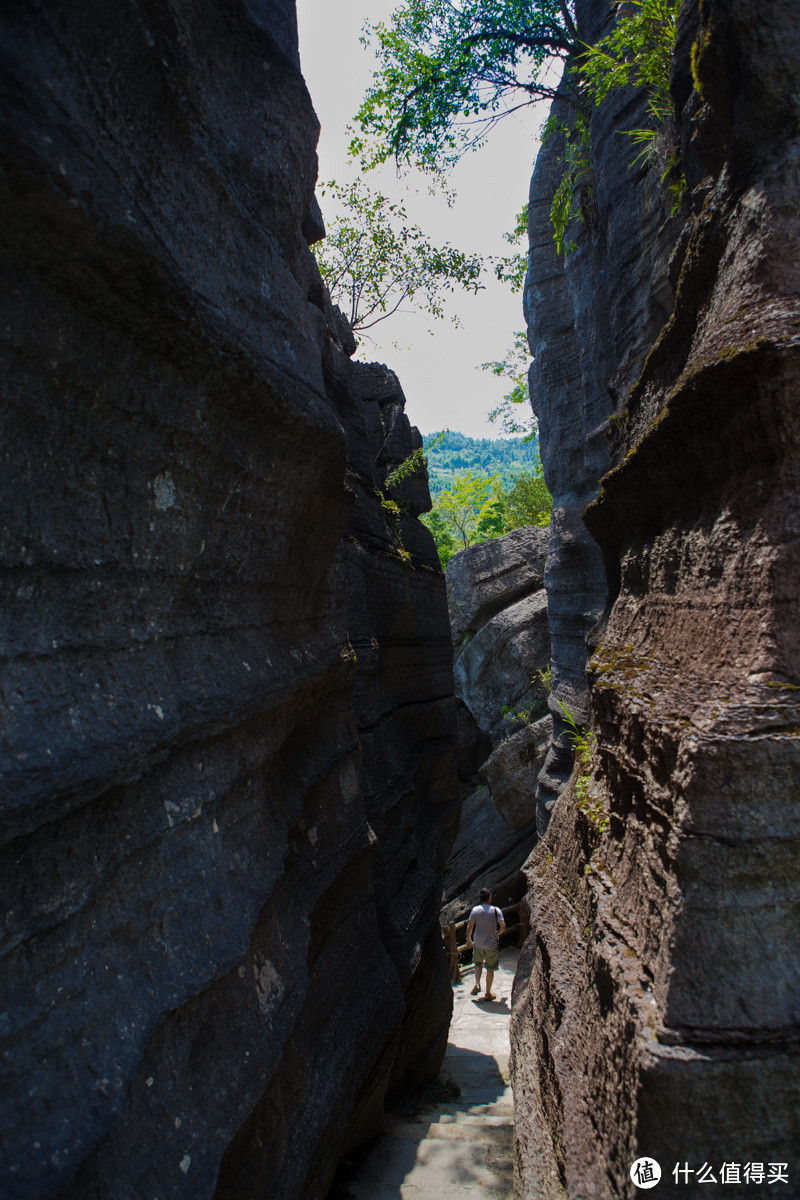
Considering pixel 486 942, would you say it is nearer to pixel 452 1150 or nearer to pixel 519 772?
pixel 519 772

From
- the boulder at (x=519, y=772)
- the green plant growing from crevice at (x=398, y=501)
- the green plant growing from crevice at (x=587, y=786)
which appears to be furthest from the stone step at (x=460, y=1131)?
the boulder at (x=519, y=772)

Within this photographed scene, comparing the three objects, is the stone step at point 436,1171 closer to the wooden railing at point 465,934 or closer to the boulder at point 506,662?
the wooden railing at point 465,934

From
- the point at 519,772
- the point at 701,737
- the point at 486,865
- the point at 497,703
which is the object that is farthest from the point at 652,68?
the point at 497,703

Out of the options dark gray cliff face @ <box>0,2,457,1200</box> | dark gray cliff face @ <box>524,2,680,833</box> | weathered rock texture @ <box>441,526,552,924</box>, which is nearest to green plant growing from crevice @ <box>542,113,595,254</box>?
dark gray cliff face @ <box>524,2,680,833</box>

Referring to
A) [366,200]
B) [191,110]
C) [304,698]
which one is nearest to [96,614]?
[304,698]

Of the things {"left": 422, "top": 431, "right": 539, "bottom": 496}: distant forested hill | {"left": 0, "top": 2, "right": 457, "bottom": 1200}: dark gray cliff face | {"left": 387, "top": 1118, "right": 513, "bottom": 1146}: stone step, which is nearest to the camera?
{"left": 0, "top": 2, "right": 457, "bottom": 1200}: dark gray cliff face

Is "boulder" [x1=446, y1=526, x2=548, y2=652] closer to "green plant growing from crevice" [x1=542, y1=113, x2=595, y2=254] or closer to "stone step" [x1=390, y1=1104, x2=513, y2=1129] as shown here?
"green plant growing from crevice" [x1=542, y1=113, x2=595, y2=254]

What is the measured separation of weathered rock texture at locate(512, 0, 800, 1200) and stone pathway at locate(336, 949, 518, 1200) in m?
0.39

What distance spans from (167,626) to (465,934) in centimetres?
A: 950

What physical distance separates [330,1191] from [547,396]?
9.85 meters

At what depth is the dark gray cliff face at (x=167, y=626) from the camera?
1668 mm

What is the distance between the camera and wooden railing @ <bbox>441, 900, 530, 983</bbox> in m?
9.21

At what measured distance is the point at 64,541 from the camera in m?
1.92

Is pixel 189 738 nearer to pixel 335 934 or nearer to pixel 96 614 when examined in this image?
pixel 96 614
